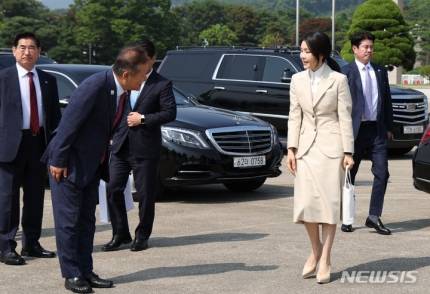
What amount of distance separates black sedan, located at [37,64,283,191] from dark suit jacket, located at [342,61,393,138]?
86.5 inches

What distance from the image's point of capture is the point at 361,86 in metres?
8.01

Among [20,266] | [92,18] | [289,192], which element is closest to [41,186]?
[20,266]

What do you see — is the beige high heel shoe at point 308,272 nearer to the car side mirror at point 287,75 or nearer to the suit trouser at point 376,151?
the suit trouser at point 376,151

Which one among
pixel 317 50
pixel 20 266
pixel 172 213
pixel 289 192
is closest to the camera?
pixel 317 50

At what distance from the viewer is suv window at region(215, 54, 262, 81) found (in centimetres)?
1502

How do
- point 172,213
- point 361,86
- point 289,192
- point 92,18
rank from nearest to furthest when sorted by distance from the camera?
point 361,86 → point 172,213 → point 289,192 → point 92,18

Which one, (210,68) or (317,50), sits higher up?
(317,50)

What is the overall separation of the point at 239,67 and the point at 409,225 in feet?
23.5

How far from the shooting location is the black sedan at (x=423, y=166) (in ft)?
27.2

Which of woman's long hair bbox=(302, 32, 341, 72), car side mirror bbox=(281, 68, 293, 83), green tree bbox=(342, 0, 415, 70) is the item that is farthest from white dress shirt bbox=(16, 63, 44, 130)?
green tree bbox=(342, 0, 415, 70)

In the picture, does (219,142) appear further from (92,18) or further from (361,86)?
(92,18)

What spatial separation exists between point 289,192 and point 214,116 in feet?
4.70

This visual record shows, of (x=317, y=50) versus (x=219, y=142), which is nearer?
(x=317, y=50)

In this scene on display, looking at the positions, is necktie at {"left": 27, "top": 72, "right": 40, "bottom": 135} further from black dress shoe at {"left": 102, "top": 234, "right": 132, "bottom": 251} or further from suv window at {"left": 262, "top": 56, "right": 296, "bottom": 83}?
suv window at {"left": 262, "top": 56, "right": 296, "bottom": 83}
